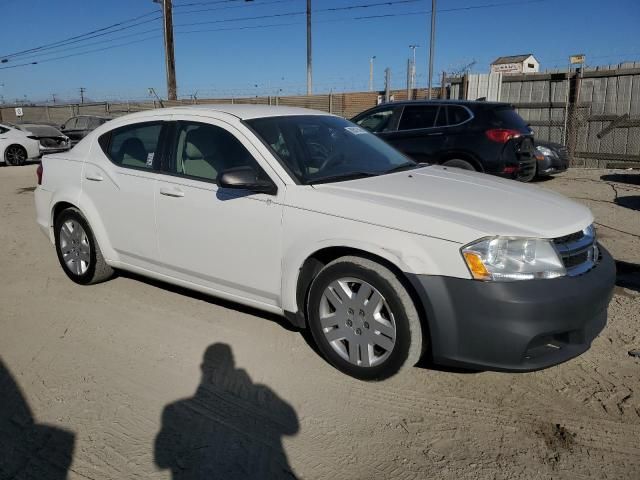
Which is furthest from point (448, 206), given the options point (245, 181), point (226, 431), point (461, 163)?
point (461, 163)

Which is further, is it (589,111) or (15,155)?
(15,155)

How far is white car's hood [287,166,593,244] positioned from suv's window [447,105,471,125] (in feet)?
16.3

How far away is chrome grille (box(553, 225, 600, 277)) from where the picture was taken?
2.98 meters

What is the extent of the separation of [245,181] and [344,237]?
0.74 meters

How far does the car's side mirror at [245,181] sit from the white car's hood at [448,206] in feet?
0.62

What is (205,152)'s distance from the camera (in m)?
3.97

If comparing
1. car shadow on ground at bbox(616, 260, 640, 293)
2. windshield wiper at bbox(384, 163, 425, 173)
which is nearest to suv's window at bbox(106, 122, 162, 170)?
windshield wiper at bbox(384, 163, 425, 173)

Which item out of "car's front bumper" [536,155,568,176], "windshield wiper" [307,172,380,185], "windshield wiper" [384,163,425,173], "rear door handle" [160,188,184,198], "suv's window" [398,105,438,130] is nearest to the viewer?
"windshield wiper" [307,172,380,185]

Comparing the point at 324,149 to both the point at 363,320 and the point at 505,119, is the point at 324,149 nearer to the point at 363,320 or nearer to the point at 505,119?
the point at 363,320

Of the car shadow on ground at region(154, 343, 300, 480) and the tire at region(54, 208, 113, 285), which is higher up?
the tire at region(54, 208, 113, 285)

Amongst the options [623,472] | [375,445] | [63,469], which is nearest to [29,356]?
[63,469]

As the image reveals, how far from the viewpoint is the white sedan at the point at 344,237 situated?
285 cm

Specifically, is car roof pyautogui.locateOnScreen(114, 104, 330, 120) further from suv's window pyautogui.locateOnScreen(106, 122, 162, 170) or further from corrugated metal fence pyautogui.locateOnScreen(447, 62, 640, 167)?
corrugated metal fence pyautogui.locateOnScreen(447, 62, 640, 167)

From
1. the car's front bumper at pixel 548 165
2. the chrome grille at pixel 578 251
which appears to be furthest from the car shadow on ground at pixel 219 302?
the car's front bumper at pixel 548 165
